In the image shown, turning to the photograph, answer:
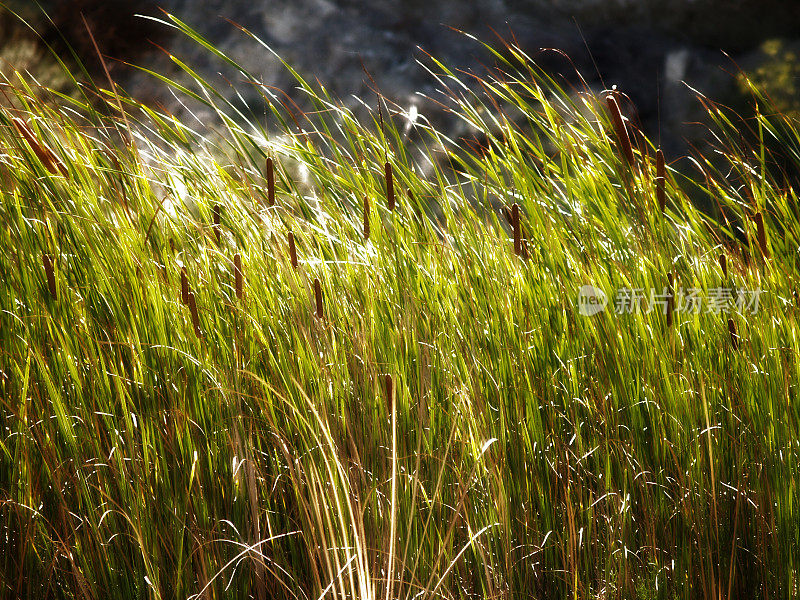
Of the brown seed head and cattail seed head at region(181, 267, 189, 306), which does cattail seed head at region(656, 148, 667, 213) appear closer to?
the brown seed head

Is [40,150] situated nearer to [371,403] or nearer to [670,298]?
[371,403]

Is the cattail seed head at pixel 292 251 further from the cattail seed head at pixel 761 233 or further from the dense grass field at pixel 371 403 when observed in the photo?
the cattail seed head at pixel 761 233

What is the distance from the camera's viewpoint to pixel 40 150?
1.27 meters

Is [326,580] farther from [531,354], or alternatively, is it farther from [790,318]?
[790,318]

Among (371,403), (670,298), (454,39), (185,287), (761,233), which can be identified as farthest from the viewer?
(454,39)

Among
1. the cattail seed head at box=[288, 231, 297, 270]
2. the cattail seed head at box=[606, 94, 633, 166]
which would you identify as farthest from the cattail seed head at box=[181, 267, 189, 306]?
the cattail seed head at box=[606, 94, 633, 166]

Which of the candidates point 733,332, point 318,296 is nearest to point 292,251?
point 318,296

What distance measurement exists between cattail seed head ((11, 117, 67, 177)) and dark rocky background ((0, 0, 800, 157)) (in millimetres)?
5801

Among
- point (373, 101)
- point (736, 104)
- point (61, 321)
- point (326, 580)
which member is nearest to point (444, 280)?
point (326, 580)

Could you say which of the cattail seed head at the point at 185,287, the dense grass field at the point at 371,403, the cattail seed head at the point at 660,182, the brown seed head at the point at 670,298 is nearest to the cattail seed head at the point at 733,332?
the dense grass field at the point at 371,403

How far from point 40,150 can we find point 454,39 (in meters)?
7.14

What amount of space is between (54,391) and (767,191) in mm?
1825

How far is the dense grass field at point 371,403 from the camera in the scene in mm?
1188

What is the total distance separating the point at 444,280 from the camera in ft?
4.89
